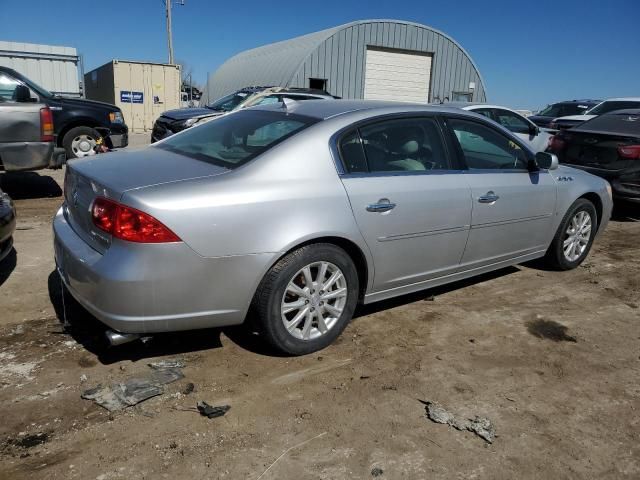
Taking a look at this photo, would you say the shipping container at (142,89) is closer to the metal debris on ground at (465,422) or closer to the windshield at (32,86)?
the windshield at (32,86)

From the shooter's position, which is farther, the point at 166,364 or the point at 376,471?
the point at 166,364

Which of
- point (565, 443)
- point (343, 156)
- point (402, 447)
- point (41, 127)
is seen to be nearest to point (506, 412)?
point (565, 443)

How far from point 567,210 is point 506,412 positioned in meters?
2.70

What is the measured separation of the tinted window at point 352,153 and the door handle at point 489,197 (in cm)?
107

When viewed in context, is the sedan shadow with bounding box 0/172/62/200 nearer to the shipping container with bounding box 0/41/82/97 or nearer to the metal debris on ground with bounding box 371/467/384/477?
the metal debris on ground with bounding box 371/467/384/477

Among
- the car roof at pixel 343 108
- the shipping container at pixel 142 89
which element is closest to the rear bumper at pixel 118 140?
the car roof at pixel 343 108

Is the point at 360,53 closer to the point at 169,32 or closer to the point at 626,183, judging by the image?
the point at 169,32

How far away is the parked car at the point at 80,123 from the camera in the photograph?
9.36 metres

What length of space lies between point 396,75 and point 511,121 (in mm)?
15278

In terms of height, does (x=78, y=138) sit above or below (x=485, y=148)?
below

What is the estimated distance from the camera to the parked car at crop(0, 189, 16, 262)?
160 inches

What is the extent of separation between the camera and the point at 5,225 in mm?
4117

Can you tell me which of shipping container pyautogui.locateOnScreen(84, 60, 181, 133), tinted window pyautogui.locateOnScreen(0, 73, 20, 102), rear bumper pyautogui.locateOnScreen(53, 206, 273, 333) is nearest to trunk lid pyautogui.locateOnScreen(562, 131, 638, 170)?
rear bumper pyautogui.locateOnScreen(53, 206, 273, 333)

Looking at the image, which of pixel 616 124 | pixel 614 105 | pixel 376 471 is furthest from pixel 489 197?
pixel 614 105
